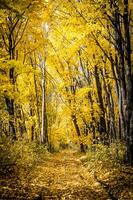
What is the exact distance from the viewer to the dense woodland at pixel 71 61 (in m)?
12.2

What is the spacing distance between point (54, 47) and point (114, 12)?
15.0 m

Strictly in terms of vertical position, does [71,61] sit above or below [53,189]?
above

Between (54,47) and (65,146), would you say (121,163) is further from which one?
(65,146)

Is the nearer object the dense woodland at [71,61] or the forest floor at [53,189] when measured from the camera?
the forest floor at [53,189]

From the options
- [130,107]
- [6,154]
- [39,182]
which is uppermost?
[130,107]

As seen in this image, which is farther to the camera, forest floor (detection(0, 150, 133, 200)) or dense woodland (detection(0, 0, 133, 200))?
dense woodland (detection(0, 0, 133, 200))

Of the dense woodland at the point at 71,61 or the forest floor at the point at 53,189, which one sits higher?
the dense woodland at the point at 71,61

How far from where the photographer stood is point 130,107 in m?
12.2

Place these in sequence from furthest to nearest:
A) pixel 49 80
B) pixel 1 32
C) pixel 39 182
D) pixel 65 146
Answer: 1. pixel 65 146
2. pixel 49 80
3. pixel 1 32
4. pixel 39 182

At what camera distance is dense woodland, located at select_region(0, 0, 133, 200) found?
12.2 m

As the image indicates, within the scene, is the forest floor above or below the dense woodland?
below

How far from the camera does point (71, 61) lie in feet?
88.0

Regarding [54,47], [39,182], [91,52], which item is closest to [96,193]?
[39,182]

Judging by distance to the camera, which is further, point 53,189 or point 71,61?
point 71,61
